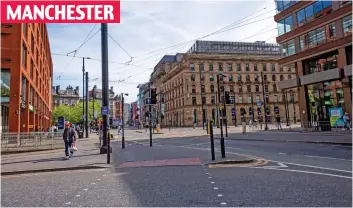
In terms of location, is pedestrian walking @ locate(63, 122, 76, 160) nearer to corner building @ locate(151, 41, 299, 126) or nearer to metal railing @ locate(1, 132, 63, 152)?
metal railing @ locate(1, 132, 63, 152)

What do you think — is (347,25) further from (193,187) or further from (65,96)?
(65,96)

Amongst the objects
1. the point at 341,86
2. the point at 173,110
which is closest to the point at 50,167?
the point at 341,86

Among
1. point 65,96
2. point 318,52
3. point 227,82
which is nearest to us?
point 318,52

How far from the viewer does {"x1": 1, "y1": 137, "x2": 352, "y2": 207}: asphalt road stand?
17.5 feet

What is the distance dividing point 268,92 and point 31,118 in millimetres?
67670

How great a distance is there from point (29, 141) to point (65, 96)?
12805cm

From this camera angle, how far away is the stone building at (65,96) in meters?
134

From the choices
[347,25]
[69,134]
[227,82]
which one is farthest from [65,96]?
[69,134]

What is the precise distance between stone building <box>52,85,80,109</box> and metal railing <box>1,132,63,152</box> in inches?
4860

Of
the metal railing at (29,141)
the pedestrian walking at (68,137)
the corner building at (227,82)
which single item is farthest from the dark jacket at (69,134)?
the corner building at (227,82)

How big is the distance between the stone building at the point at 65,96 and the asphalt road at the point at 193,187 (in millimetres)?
136027

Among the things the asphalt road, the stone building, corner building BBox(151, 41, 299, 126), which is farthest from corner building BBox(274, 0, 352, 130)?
the stone building

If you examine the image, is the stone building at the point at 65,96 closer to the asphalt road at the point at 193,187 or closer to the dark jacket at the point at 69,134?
the dark jacket at the point at 69,134

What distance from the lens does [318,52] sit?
103 feet
